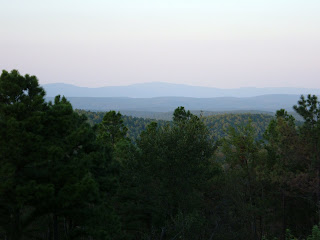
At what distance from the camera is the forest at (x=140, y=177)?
14.2 metres

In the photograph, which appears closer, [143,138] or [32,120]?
[32,120]

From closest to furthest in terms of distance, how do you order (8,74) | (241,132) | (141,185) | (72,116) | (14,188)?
(14,188) → (8,74) → (72,116) → (141,185) → (241,132)

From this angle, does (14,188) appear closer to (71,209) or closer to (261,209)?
(71,209)

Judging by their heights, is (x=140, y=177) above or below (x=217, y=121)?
above

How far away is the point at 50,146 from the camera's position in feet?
47.5

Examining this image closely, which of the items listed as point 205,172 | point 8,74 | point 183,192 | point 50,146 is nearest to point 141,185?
point 183,192

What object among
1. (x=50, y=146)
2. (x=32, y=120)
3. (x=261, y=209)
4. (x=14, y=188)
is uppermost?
(x=32, y=120)

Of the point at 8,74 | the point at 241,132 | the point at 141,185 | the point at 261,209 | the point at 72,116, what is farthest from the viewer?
the point at 241,132

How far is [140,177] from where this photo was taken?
23.8 meters

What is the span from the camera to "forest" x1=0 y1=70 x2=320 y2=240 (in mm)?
14211

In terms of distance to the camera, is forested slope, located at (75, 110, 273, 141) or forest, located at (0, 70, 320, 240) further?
forested slope, located at (75, 110, 273, 141)

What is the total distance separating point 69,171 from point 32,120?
2746 millimetres

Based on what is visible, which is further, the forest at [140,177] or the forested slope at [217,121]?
the forested slope at [217,121]

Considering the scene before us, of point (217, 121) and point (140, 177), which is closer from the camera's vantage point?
point (140, 177)
